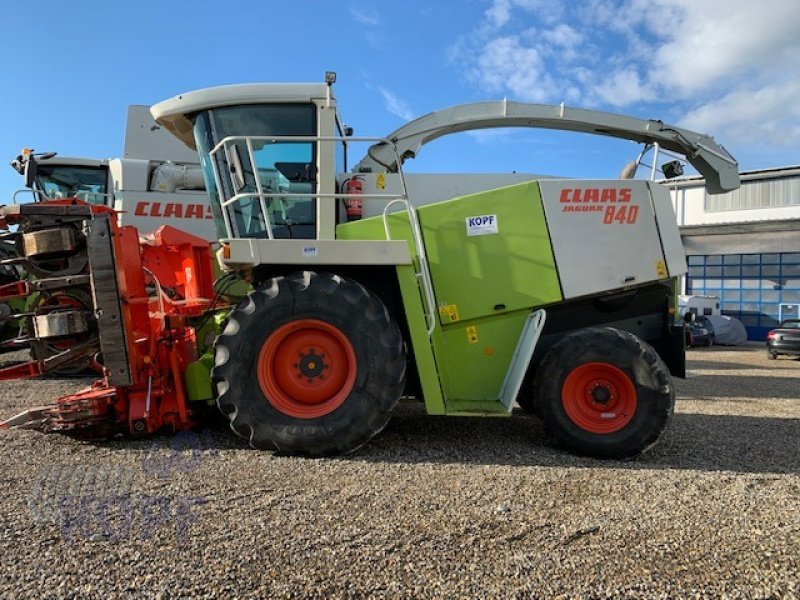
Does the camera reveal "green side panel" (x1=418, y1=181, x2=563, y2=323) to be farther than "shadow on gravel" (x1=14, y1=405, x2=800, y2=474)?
Yes

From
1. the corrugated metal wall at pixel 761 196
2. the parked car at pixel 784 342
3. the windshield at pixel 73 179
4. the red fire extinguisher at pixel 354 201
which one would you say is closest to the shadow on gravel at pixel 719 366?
the parked car at pixel 784 342

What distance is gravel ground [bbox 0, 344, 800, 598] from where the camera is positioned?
94.7 inches

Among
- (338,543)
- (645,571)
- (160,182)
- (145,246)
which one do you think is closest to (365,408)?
(338,543)

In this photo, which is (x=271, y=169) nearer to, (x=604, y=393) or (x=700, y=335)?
(x=604, y=393)

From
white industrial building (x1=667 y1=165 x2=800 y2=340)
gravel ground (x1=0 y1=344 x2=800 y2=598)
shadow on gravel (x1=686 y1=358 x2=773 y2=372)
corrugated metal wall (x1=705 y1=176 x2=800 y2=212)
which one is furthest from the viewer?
corrugated metal wall (x1=705 y1=176 x2=800 y2=212)

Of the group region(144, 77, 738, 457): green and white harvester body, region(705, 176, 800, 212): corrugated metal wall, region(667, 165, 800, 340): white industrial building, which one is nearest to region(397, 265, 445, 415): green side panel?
region(144, 77, 738, 457): green and white harvester body

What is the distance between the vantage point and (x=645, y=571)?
2.51 metres

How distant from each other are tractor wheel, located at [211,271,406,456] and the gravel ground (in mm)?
227

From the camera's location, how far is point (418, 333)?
445 cm

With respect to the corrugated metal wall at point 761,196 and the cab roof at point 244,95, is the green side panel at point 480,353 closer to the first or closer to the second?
the cab roof at point 244,95

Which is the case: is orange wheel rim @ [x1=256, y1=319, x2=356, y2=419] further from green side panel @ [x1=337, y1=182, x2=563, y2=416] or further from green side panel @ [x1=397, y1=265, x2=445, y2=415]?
green side panel @ [x1=337, y1=182, x2=563, y2=416]

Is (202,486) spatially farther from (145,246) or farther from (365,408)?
(145,246)

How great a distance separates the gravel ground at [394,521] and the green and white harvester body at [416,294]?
373mm

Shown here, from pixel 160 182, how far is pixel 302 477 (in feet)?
21.3
